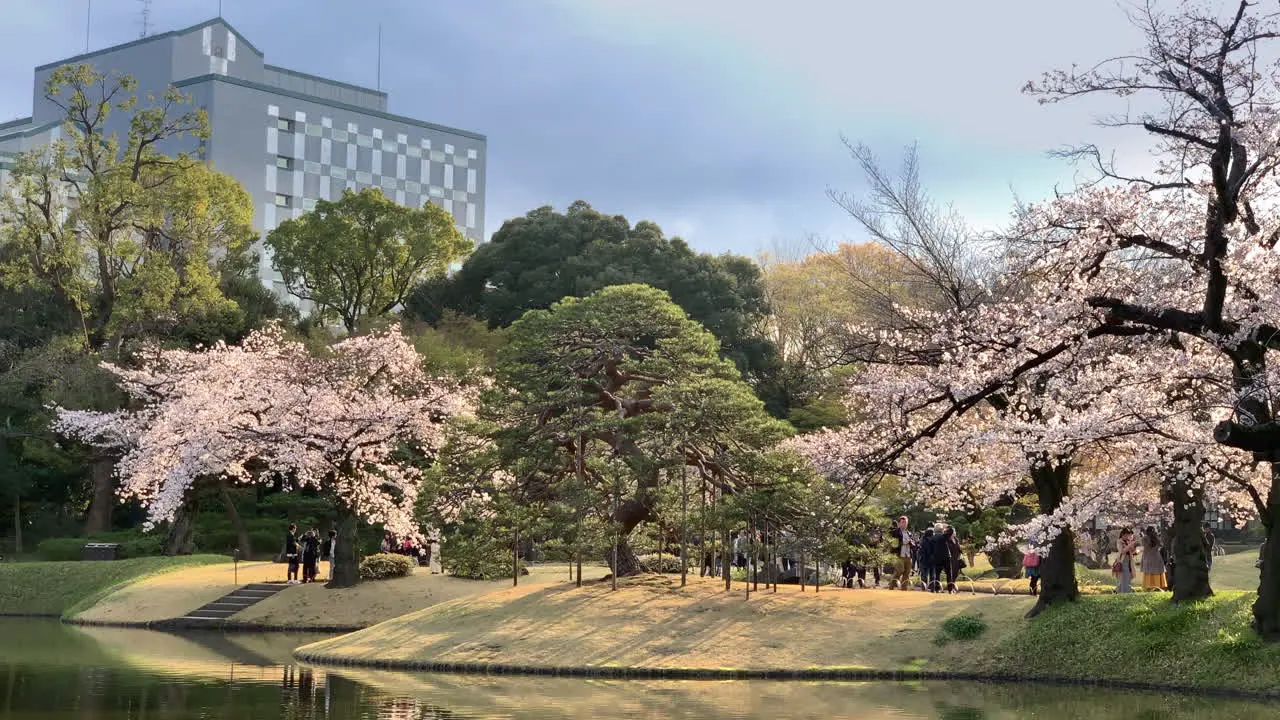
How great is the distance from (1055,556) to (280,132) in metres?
63.1

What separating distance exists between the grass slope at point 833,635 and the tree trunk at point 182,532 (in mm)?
20109

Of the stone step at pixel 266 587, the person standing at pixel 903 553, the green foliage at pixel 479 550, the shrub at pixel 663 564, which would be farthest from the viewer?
the stone step at pixel 266 587

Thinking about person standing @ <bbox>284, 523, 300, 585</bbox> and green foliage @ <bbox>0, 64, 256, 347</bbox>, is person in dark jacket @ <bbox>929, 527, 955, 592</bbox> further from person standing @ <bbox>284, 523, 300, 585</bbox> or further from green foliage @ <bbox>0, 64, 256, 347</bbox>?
green foliage @ <bbox>0, 64, 256, 347</bbox>

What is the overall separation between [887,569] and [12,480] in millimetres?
29593

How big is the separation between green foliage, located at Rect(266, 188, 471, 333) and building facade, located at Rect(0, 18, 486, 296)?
1367cm

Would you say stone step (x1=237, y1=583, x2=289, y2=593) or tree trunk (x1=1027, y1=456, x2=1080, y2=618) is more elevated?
tree trunk (x1=1027, y1=456, x2=1080, y2=618)

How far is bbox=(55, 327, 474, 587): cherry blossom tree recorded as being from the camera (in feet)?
114

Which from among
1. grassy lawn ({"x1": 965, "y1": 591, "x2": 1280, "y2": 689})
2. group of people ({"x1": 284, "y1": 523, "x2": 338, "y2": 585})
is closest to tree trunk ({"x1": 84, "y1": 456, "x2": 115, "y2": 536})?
group of people ({"x1": 284, "y1": 523, "x2": 338, "y2": 585})

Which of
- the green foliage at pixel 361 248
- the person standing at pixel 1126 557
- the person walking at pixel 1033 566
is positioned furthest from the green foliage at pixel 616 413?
the green foliage at pixel 361 248

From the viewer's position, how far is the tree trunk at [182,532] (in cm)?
4466

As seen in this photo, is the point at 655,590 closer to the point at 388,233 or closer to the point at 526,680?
the point at 526,680

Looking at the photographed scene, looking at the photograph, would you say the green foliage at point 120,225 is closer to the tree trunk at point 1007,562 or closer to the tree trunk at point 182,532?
the tree trunk at point 182,532

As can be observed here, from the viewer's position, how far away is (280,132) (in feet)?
260

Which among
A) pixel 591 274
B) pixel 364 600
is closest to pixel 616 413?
pixel 364 600
